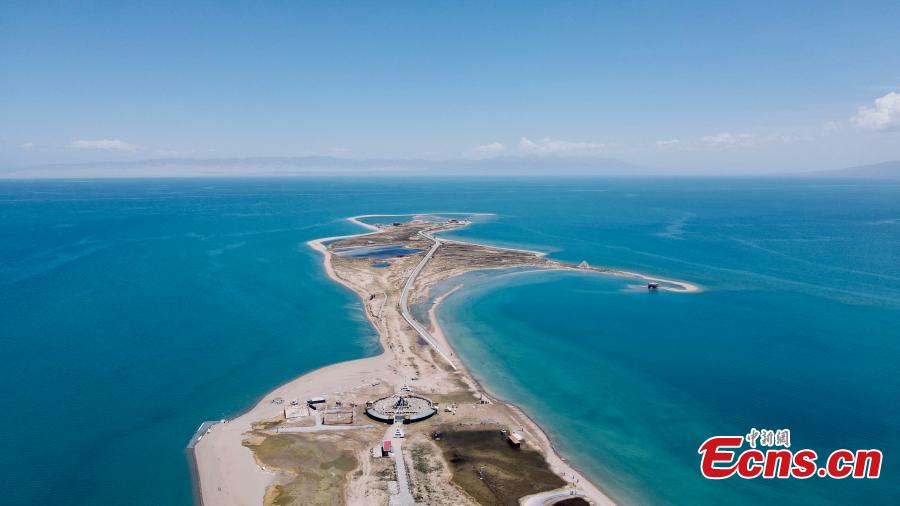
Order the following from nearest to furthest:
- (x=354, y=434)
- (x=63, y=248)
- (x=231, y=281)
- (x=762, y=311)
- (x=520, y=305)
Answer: (x=354, y=434) → (x=762, y=311) → (x=520, y=305) → (x=231, y=281) → (x=63, y=248)

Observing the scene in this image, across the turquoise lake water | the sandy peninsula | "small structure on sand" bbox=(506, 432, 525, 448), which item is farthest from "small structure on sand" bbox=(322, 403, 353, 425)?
"small structure on sand" bbox=(506, 432, 525, 448)

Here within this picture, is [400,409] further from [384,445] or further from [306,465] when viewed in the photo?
[306,465]

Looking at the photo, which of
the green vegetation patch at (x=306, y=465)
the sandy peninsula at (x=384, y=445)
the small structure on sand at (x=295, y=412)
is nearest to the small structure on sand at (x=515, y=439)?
the sandy peninsula at (x=384, y=445)

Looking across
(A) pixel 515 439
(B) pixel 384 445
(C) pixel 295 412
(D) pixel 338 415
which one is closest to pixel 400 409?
(D) pixel 338 415

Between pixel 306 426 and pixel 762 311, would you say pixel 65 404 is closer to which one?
pixel 306 426

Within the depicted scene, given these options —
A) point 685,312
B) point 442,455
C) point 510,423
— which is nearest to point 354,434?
point 442,455

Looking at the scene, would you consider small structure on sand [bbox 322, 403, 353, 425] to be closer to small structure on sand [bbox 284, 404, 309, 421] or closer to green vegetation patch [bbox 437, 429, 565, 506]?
small structure on sand [bbox 284, 404, 309, 421]

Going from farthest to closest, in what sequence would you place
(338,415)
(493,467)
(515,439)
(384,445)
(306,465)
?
(338,415)
(515,439)
(384,445)
(306,465)
(493,467)

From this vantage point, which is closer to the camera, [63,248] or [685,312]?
[685,312]
